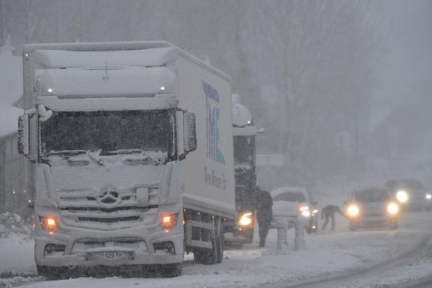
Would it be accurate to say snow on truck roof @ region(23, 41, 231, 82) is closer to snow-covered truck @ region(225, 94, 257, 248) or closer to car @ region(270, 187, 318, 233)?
snow-covered truck @ region(225, 94, 257, 248)

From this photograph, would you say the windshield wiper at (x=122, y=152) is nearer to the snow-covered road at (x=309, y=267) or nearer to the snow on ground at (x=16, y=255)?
the snow-covered road at (x=309, y=267)

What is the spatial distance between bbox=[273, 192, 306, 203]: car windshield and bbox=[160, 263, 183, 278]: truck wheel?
20875 millimetres

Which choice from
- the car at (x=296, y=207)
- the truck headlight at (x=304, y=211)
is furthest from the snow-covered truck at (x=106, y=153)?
the truck headlight at (x=304, y=211)

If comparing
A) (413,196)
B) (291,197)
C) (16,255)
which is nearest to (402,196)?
(413,196)

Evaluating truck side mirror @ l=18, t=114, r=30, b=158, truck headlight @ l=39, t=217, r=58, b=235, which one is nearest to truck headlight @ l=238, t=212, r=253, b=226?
truck headlight @ l=39, t=217, r=58, b=235

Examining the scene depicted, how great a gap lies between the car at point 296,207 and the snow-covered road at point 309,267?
6473mm

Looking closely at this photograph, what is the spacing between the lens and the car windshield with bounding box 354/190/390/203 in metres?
37.0

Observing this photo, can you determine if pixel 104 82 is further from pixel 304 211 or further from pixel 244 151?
pixel 304 211

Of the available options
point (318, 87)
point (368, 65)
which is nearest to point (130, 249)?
point (318, 87)

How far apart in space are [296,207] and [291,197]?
6.41ft

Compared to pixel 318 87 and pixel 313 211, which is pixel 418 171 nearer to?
pixel 318 87

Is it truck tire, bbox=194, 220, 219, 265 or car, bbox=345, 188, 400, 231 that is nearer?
truck tire, bbox=194, 220, 219, 265

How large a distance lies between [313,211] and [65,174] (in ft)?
71.7

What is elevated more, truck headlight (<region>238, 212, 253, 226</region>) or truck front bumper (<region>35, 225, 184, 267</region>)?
truck front bumper (<region>35, 225, 184, 267</region>)
